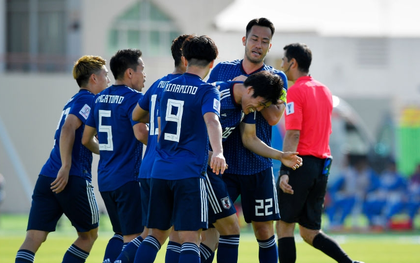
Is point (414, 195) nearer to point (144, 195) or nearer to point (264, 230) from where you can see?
point (264, 230)

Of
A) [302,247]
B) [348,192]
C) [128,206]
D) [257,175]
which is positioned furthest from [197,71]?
[348,192]

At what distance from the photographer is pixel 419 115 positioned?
86.5 feet

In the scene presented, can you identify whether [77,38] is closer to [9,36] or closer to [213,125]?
[9,36]

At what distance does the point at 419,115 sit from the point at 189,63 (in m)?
22.2

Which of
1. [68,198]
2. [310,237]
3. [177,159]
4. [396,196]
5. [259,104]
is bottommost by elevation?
[396,196]

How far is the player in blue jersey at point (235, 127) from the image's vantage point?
6059 mm

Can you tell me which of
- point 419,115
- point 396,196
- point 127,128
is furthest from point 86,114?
point 419,115

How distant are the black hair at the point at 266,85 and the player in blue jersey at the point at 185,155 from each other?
0.52 meters

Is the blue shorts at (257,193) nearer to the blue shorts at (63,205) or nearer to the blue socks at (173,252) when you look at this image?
the blue socks at (173,252)

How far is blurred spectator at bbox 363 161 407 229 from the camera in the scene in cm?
1770

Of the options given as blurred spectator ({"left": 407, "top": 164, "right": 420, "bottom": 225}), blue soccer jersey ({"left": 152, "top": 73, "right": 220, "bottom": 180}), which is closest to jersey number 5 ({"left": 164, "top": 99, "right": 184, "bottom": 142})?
blue soccer jersey ({"left": 152, "top": 73, "right": 220, "bottom": 180})

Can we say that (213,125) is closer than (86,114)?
Yes

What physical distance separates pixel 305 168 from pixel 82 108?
→ 2463 mm

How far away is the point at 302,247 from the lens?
41.9 ft
